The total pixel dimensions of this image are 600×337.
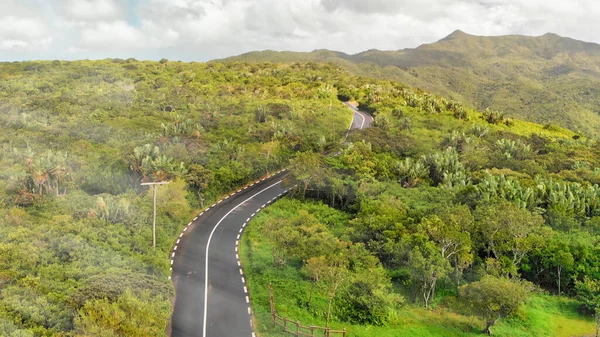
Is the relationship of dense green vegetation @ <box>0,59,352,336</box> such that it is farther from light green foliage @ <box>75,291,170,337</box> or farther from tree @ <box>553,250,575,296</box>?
tree @ <box>553,250,575,296</box>

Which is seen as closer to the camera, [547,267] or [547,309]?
[547,309]

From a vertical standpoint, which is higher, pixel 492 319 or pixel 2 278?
pixel 2 278

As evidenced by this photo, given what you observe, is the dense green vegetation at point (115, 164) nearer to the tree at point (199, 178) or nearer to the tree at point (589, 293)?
the tree at point (199, 178)

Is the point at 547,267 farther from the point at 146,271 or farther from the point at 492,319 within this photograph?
the point at 146,271

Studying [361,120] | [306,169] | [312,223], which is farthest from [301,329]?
[361,120]

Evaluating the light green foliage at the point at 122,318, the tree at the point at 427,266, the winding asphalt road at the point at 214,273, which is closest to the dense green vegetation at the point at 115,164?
the light green foliage at the point at 122,318

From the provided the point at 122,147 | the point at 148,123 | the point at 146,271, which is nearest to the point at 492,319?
the point at 146,271

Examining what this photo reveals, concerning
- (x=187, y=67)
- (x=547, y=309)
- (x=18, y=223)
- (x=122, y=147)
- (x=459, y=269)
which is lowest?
(x=547, y=309)
